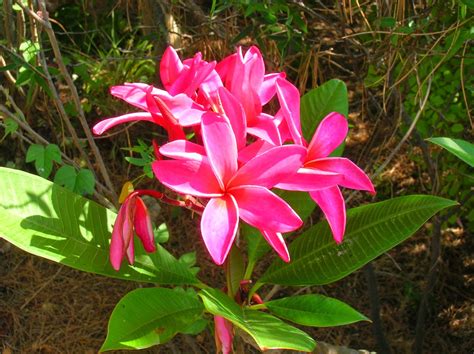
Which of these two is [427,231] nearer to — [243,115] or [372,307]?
[372,307]

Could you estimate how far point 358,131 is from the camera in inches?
115

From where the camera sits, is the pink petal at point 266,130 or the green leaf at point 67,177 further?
the green leaf at point 67,177

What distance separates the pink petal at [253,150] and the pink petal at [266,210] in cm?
6

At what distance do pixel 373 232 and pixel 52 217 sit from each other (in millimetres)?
623

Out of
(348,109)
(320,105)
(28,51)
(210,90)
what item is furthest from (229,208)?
(348,109)

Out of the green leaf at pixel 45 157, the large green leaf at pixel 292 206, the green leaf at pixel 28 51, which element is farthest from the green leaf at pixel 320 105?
the green leaf at pixel 28 51

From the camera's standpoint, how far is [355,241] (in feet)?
4.53

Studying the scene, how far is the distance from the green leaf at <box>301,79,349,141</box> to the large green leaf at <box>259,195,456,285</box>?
0.71 feet

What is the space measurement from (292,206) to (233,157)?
565mm

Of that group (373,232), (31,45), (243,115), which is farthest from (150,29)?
(243,115)

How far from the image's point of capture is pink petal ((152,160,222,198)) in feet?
3.05

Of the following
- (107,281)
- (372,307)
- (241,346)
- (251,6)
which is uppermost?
(251,6)

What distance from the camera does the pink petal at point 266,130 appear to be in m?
1.03

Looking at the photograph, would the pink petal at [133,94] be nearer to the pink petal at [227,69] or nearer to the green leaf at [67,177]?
the pink petal at [227,69]
